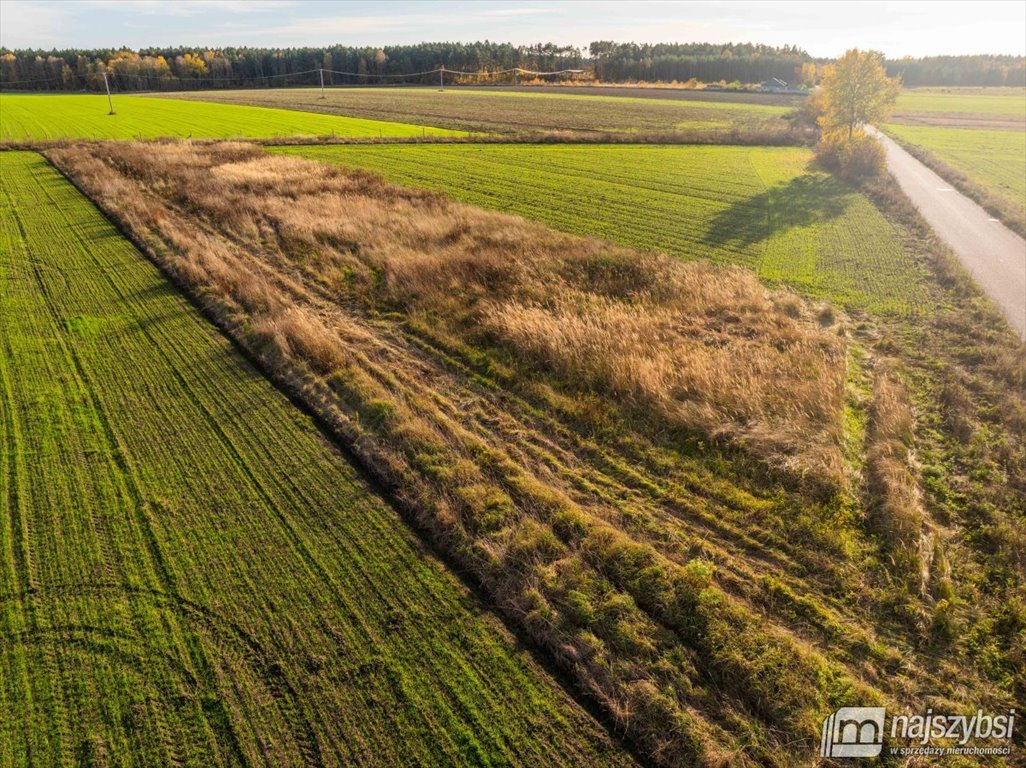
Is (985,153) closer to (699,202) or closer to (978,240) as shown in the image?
(978,240)

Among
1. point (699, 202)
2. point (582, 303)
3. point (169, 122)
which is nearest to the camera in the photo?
point (582, 303)

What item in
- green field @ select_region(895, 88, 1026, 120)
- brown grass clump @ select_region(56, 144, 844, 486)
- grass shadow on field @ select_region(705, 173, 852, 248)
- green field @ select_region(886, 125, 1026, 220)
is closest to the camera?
brown grass clump @ select_region(56, 144, 844, 486)

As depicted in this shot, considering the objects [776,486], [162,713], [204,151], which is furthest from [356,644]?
[204,151]

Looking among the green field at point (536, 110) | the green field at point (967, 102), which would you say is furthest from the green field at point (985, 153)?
the green field at point (967, 102)

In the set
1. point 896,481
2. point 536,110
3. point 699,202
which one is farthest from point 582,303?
point 536,110

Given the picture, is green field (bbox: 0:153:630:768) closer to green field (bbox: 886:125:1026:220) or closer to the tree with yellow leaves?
green field (bbox: 886:125:1026:220)

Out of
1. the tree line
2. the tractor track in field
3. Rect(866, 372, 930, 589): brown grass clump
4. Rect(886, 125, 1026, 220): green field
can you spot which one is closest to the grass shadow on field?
Rect(886, 125, 1026, 220): green field
